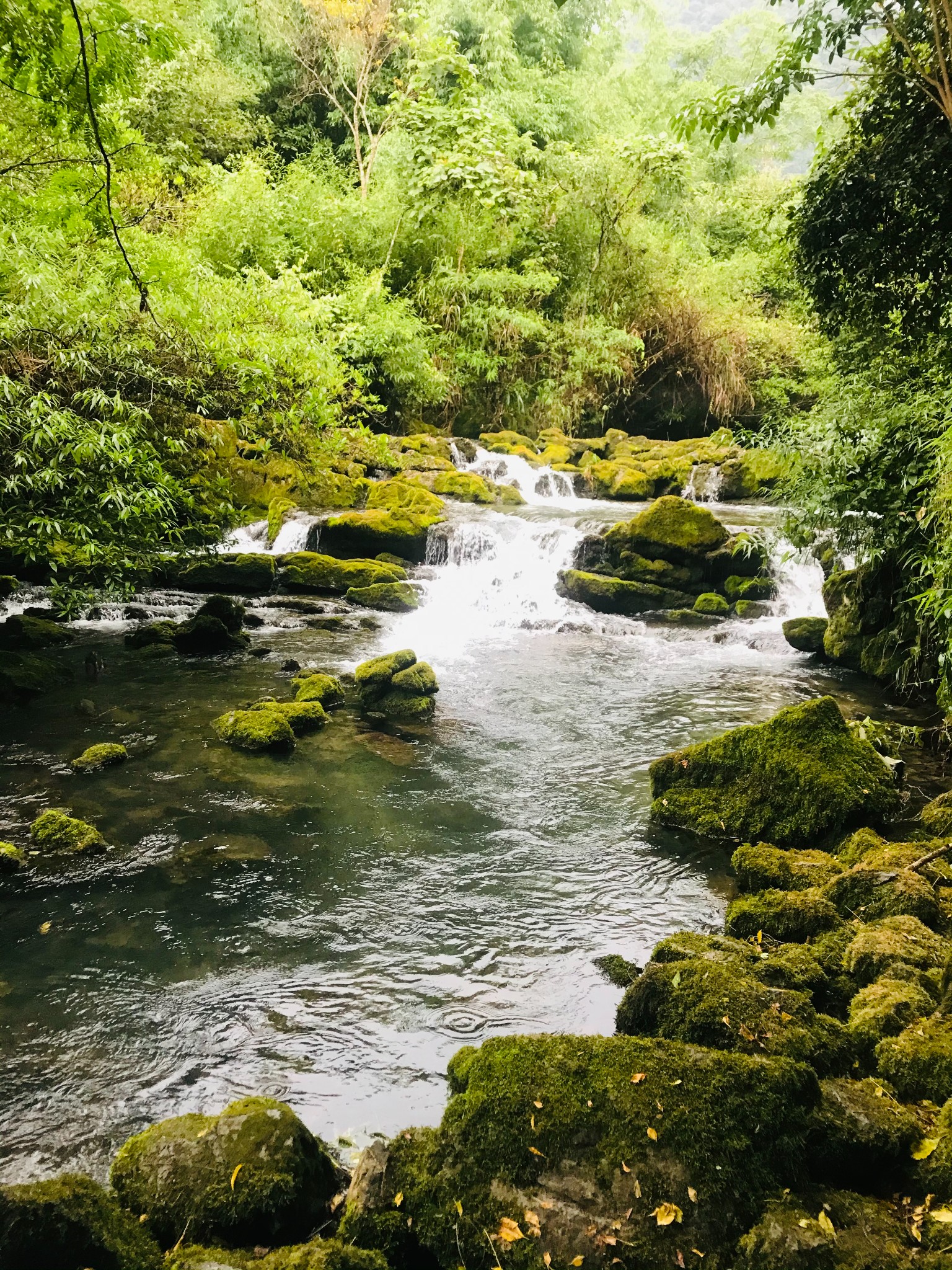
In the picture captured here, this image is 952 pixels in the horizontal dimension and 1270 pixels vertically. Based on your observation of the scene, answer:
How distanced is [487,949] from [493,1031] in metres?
0.77

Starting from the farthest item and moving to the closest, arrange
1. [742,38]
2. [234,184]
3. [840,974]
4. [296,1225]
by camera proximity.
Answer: [742,38] → [234,184] → [840,974] → [296,1225]

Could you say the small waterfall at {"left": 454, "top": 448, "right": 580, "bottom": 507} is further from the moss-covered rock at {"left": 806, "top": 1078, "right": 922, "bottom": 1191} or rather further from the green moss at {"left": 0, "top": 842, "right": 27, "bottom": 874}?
the moss-covered rock at {"left": 806, "top": 1078, "right": 922, "bottom": 1191}

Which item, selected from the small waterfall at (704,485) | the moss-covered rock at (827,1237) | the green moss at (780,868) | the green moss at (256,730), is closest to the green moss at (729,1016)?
the moss-covered rock at (827,1237)

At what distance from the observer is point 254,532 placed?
16.8 m

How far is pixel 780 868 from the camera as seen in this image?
534cm

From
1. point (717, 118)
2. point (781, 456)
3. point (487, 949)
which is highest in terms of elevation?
point (717, 118)

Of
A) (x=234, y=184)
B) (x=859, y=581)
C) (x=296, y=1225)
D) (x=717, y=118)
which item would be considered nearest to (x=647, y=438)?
(x=234, y=184)

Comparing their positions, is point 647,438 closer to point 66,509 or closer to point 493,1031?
point 66,509

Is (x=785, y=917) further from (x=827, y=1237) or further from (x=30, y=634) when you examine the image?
(x=30, y=634)

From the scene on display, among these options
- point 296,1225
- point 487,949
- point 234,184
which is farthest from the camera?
point 234,184

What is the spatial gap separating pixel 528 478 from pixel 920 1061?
18547 millimetres

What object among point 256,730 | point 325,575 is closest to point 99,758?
point 256,730

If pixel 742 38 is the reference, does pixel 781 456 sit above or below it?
below

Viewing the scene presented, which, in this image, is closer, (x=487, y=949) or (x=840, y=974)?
(x=840, y=974)
